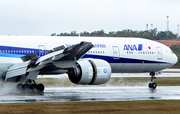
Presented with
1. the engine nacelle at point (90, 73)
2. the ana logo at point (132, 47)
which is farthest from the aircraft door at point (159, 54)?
the engine nacelle at point (90, 73)

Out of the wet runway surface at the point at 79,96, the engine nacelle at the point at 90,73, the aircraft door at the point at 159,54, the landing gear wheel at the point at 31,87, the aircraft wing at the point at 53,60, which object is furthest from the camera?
the aircraft door at the point at 159,54

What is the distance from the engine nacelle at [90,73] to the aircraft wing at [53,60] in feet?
1.68

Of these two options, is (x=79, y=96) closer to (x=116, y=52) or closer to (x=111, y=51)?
(x=111, y=51)

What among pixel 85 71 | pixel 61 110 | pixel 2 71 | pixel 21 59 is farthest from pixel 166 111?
pixel 2 71

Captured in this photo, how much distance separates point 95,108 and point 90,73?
466 centimetres

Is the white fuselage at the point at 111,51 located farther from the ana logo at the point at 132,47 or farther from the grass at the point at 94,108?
the grass at the point at 94,108

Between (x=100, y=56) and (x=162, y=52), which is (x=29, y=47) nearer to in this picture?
(x=100, y=56)

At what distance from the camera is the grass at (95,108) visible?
1309cm

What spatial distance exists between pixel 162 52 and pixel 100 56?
17.7ft

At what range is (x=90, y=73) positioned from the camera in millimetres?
18422

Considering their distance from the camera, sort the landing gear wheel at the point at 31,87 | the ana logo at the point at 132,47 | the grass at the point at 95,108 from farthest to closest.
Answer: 1. the ana logo at the point at 132,47
2. the landing gear wheel at the point at 31,87
3. the grass at the point at 95,108

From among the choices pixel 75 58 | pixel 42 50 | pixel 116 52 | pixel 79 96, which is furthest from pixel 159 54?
pixel 75 58

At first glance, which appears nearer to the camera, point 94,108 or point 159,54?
point 94,108

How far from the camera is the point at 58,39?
74.7 ft
